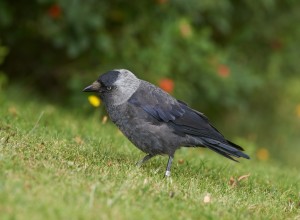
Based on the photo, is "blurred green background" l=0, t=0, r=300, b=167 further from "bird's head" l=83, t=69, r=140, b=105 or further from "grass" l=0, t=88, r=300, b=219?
"bird's head" l=83, t=69, r=140, b=105

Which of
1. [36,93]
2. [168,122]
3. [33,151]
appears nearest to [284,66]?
[36,93]

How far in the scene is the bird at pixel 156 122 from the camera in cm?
603

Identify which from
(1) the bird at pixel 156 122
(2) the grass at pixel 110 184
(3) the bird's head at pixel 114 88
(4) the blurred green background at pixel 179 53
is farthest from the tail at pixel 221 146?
(4) the blurred green background at pixel 179 53

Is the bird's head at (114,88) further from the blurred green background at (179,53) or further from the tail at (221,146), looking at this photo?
the blurred green background at (179,53)

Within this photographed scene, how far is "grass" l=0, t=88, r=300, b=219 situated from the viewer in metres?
4.20

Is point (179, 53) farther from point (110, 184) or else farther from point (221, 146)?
point (110, 184)

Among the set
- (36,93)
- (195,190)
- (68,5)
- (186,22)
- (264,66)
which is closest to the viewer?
(195,190)

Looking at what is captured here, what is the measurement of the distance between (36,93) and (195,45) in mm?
3160

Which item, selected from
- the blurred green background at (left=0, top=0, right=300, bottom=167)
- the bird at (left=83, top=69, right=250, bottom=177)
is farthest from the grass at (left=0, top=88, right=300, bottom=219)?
the blurred green background at (left=0, top=0, right=300, bottom=167)

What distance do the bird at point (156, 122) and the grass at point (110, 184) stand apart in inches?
10.5

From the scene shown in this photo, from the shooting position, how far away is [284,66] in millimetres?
13250

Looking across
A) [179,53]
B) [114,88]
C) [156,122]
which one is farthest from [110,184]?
[179,53]

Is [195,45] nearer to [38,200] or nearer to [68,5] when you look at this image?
[68,5]

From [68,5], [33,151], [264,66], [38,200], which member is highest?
[264,66]
